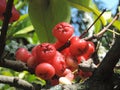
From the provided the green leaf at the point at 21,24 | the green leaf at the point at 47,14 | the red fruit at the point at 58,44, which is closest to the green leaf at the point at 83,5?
the green leaf at the point at 47,14

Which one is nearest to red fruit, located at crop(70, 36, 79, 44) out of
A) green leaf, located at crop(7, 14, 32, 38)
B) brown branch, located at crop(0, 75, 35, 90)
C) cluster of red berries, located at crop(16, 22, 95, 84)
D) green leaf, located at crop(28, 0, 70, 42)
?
cluster of red berries, located at crop(16, 22, 95, 84)

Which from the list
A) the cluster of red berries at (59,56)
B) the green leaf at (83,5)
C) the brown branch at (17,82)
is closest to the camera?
the brown branch at (17,82)

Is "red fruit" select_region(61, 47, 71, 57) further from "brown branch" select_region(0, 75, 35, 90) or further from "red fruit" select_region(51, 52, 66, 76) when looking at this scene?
"brown branch" select_region(0, 75, 35, 90)

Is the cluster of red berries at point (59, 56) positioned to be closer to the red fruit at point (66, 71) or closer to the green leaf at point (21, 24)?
the red fruit at point (66, 71)

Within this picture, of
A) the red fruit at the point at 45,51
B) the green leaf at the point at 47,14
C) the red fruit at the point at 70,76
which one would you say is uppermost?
the green leaf at the point at 47,14

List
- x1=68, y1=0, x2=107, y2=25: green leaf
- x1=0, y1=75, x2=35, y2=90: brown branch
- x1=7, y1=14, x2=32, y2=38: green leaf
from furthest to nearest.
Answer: x1=7, y1=14, x2=32, y2=38: green leaf → x1=68, y1=0, x2=107, y2=25: green leaf → x1=0, y1=75, x2=35, y2=90: brown branch

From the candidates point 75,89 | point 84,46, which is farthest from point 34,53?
point 75,89

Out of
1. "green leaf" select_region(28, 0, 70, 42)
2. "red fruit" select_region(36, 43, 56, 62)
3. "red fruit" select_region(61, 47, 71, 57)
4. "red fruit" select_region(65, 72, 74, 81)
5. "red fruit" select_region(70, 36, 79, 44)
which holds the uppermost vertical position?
"green leaf" select_region(28, 0, 70, 42)

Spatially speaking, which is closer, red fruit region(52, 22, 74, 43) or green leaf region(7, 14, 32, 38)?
red fruit region(52, 22, 74, 43)

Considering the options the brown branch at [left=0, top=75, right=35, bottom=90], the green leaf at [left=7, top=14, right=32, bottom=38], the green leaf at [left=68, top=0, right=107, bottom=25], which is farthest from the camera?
the green leaf at [left=7, top=14, right=32, bottom=38]
